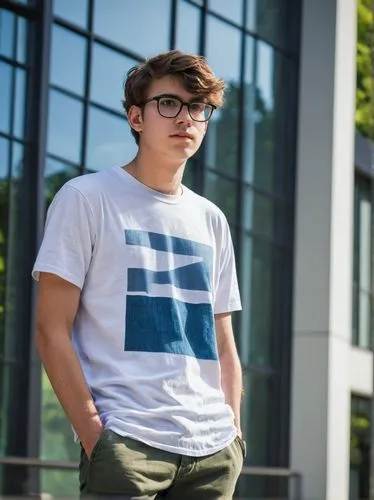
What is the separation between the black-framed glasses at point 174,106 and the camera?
3426mm

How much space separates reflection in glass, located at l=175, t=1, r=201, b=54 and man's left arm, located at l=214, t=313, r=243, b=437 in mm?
11353

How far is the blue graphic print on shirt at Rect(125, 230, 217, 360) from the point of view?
10.7 ft

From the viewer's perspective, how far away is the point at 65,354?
319 centimetres

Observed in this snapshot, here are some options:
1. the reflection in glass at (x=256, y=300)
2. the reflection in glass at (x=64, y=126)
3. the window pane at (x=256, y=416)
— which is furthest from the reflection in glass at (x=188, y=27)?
the window pane at (x=256, y=416)

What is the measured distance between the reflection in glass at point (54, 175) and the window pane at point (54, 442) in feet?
5.57

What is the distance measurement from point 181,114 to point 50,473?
9.35 m

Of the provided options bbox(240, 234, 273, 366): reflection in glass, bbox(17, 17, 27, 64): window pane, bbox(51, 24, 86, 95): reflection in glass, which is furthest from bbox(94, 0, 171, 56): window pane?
bbox(240, 234, 273, 366): reflection in glass

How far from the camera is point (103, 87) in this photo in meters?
A: 13.3

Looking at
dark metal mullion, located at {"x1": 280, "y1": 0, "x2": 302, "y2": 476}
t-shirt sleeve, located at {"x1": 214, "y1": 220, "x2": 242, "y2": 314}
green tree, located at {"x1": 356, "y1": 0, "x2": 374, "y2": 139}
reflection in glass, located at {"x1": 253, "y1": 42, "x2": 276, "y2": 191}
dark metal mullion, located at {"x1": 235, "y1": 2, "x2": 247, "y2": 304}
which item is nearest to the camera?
t-shirt sleeve, located at {"x1": 214, "y1": 220, "x2": 242, "y2": 314}

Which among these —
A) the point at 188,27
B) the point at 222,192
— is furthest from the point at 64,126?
the point at 222,192

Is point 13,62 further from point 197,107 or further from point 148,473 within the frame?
point 148,473

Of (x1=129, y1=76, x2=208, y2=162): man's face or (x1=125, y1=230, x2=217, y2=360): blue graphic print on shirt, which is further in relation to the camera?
(x1=129, y1=76, x2=208, y2=162): man's face

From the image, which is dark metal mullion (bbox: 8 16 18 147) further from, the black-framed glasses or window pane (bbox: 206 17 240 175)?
the black-framed glasses

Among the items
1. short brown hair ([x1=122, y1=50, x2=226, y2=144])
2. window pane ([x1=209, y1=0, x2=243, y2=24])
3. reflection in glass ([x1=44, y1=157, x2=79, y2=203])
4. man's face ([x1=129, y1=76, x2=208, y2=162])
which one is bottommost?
man's face ([x1=129, y1=76, x2=208, y2=162])
